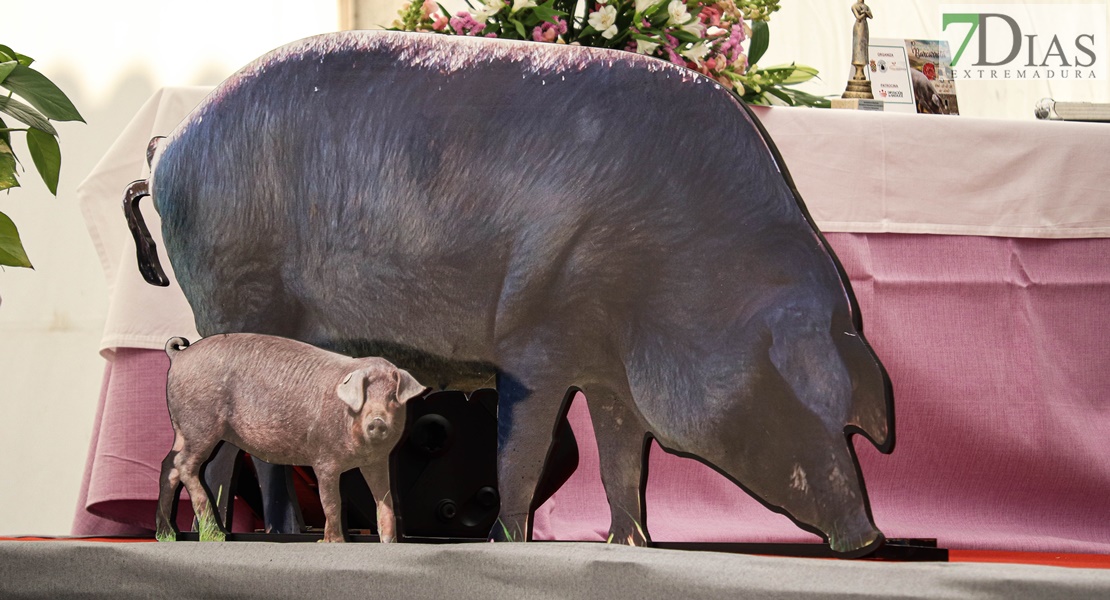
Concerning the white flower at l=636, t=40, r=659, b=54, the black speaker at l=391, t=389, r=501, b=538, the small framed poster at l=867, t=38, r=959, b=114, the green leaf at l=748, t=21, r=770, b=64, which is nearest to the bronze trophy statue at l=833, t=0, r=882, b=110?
the small framed poster at l=867, t=38, r=959, b=114

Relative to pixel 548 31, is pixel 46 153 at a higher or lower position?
lower

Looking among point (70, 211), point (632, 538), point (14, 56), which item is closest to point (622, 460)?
point (632, 538)

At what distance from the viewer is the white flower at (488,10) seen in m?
1.33

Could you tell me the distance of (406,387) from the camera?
92 centimetres

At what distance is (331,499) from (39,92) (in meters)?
0.56

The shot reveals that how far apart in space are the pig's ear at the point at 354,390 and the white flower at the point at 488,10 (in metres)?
0.61

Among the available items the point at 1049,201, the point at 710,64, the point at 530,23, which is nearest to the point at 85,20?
the point at 530,23

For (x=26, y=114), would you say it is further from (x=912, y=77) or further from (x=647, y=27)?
(x=912, y=77)

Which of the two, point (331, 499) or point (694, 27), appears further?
point (694, 27)

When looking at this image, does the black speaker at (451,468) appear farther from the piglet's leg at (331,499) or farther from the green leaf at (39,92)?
the green leaf at (39,92)

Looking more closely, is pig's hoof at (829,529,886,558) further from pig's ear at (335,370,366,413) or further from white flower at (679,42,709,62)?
white flower at (679,42,709,62)

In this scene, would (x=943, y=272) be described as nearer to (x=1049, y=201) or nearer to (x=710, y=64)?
(x=1049, y=201)

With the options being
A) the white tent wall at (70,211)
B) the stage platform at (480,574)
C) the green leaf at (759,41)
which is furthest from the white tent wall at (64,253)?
the stage platform at (480,574)

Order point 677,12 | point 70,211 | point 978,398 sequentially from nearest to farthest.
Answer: point 677,12, point 978,398, point 70,211
